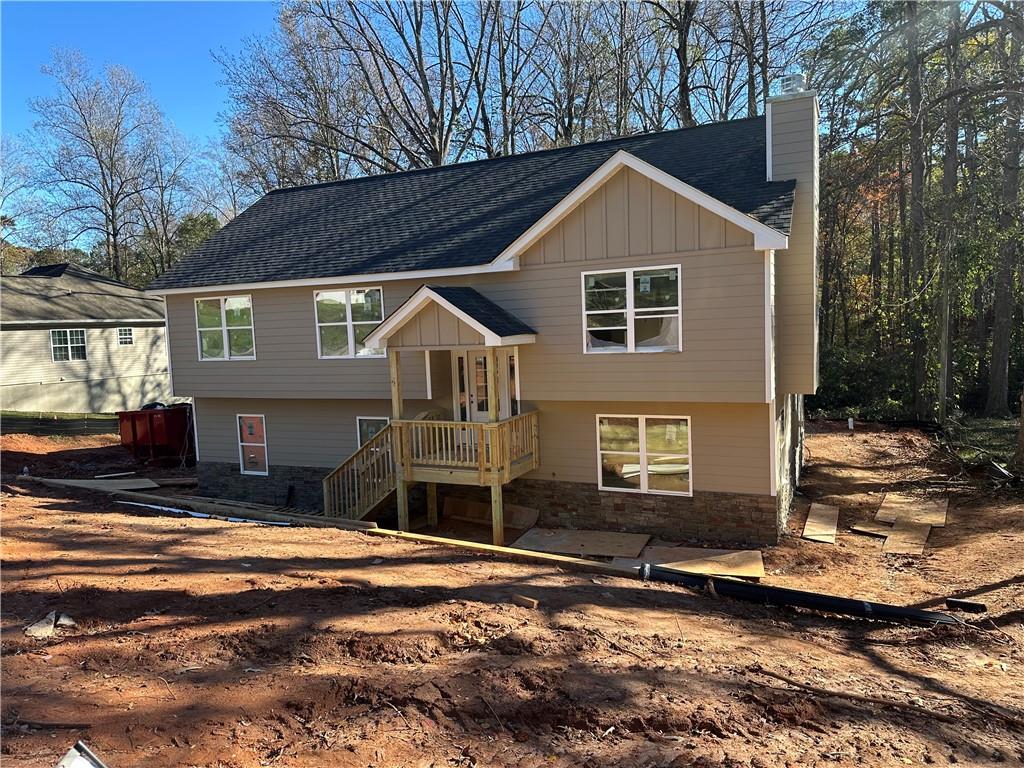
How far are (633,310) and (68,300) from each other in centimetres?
2722

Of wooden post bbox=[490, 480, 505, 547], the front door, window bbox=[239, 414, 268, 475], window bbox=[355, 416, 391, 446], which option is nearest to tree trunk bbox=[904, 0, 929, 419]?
the front door

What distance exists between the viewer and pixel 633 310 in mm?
12133

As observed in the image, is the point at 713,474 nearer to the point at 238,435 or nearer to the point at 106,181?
the point at 238,435

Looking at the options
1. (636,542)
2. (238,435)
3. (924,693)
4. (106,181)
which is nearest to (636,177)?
(636,542)

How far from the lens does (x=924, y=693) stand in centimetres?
591

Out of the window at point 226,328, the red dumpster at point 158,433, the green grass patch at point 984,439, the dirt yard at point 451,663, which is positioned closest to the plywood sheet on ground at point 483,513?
the dirt yard at point 451,663

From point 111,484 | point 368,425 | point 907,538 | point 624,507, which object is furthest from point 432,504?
point 907,538

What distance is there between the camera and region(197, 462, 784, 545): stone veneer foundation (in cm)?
1210

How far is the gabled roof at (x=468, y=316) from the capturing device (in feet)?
39.7

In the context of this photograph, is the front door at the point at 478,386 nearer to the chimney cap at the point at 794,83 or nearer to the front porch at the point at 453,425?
the front porch at the point at 453,425

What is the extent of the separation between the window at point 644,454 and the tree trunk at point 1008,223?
34.7ft

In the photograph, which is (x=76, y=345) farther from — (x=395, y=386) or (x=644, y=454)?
(x=644, y=454)

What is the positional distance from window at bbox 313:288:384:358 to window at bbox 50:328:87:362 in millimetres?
18478

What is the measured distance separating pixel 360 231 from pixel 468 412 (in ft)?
17.2
